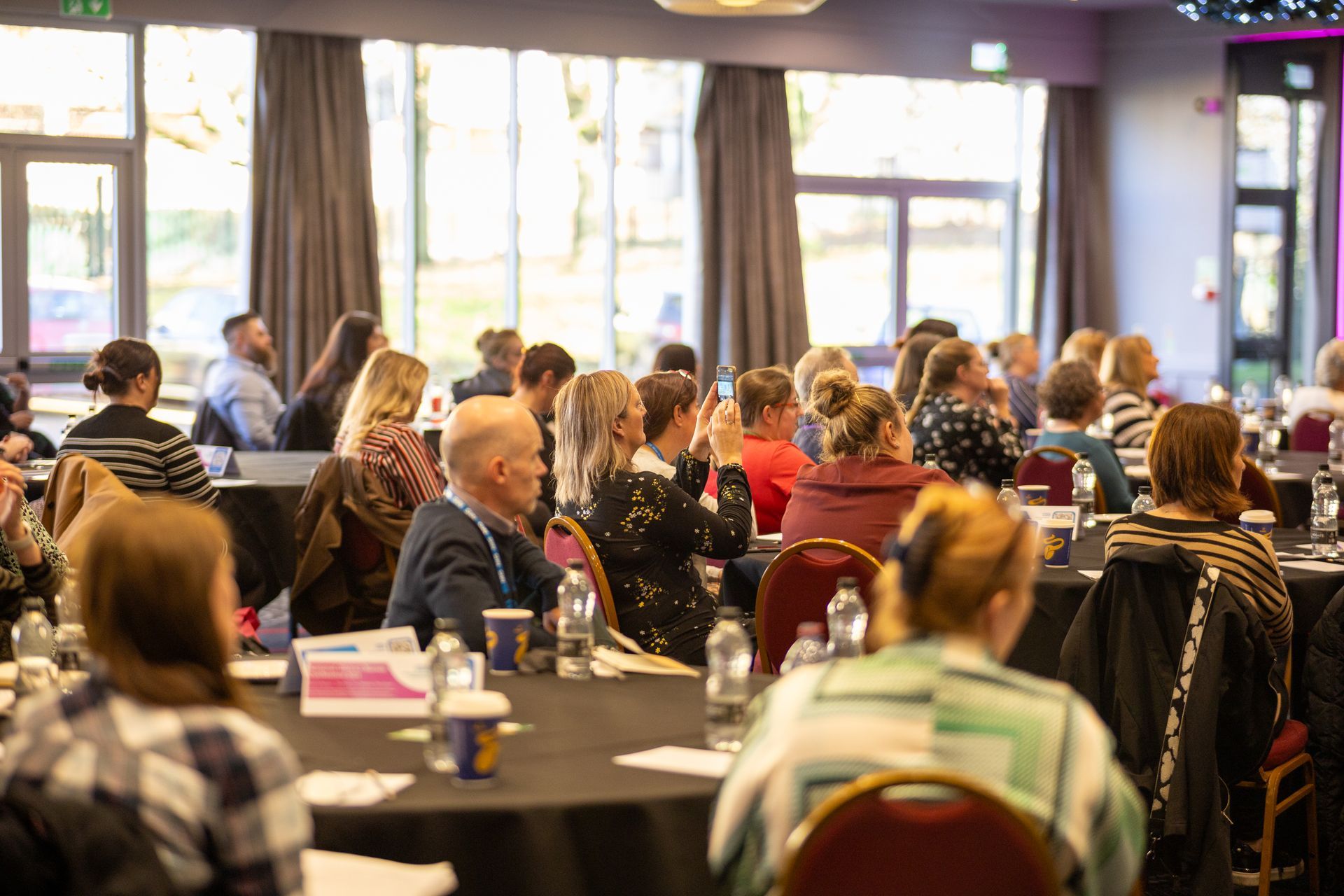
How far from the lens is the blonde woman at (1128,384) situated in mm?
7418

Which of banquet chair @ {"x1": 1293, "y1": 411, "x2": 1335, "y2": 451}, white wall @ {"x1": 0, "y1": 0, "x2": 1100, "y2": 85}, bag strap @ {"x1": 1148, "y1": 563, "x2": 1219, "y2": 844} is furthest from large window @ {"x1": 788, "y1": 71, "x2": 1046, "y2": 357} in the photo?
bag strap @ {"x1": 1148, "y1": 563, "x2": 1219, "y2": 844}

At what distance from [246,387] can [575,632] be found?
537 centimetres

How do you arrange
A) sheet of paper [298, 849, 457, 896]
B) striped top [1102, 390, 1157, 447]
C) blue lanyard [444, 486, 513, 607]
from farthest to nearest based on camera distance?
striped top [1102, 390, 1157, 447] → blue lanyard [444, 486, 513, 607] → sheet of paper [298, 849, 457, 896]

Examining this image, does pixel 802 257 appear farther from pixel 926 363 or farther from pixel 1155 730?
pixel 1155 730

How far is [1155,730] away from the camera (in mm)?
3090

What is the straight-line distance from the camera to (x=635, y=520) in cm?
358

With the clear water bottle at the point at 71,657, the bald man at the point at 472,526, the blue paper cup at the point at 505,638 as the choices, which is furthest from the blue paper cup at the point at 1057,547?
the clear water bottle at the point at 71,657

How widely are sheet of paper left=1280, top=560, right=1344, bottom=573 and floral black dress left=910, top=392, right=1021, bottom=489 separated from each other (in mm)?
1361

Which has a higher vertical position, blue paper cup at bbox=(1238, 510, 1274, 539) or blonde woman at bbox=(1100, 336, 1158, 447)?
blonde woman at bbox=(1100, 336, 1158, 447)

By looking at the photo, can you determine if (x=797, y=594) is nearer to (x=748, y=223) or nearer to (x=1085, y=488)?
(x=1085, y=488)

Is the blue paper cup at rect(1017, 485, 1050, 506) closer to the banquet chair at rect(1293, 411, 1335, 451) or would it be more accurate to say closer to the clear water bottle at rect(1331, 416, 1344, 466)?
the clear water bottle at rect(1331, 416, 1344, 466)

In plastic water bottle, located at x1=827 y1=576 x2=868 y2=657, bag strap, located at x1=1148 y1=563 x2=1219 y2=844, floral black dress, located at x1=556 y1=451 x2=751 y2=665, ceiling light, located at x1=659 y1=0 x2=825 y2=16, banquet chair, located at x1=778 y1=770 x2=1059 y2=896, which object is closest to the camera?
banquet chair, located at x1=778 y1=770 x2=1059 y2=896

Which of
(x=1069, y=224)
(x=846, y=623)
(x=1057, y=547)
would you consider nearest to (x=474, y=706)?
(x=846, y=623)

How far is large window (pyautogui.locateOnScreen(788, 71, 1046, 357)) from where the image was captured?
456 inches
